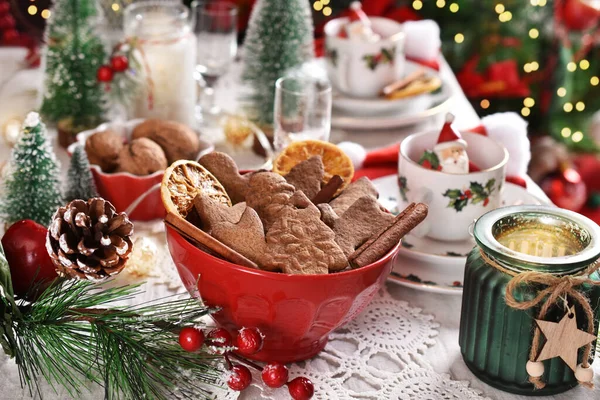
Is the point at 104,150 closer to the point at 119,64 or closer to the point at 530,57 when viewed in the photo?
the point at 119,64

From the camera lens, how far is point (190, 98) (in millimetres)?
1252

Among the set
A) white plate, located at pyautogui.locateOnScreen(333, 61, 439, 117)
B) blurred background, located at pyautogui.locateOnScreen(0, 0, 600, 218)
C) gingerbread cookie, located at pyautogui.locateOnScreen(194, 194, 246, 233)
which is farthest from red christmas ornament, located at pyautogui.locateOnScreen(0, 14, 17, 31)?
gingerbread cookie, located at pyautogui.locateOnScreen(194, 194, 246, 233)

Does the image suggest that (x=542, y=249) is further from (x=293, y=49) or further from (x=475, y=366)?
(x=293, y=49)

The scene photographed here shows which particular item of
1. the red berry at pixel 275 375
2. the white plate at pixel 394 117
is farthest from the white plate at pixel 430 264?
the white plate at pixel 394 117

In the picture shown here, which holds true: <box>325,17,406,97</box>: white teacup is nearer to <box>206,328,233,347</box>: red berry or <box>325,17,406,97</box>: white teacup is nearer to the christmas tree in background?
the christmas tree in background

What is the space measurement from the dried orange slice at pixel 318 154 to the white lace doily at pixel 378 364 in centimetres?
15

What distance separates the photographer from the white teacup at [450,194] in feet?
3.06

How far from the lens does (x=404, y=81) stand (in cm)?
138

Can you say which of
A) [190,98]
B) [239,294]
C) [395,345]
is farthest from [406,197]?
[190,98]

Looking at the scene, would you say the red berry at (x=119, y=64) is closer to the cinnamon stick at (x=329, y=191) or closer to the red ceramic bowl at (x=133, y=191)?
the red ceramic bowl at (x=133, y=191)

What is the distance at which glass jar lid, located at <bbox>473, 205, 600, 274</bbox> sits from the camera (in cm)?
73

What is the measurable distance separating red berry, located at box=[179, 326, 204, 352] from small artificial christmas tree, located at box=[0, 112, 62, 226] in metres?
0.33

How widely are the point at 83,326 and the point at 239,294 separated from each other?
0.52 feet

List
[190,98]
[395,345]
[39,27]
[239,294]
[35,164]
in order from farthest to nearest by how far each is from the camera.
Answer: [39,27] → [190,98] → [35,164] → [395,345] → [239,294]
